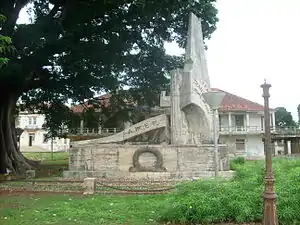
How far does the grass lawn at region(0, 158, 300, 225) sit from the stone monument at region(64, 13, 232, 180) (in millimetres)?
7261

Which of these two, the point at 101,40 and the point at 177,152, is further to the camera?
the point at 101,40

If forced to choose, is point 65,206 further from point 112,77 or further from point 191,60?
point 112,77

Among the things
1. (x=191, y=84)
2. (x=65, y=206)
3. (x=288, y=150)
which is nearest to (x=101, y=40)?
(x=191, y=84)

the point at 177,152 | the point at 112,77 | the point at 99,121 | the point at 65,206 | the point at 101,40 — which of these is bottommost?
the point at 65,206

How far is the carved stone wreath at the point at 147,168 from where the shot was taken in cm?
1931

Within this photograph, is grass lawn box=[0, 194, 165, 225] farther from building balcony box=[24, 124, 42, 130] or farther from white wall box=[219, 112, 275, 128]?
building balcony box=[24, 124, 42, 130]

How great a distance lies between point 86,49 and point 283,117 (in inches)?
2410

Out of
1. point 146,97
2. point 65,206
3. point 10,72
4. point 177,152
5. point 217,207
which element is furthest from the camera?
point 146,97

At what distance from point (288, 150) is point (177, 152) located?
141 feet

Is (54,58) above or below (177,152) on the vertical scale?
above

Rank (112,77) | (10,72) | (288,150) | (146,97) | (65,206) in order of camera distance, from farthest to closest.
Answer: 1. (288,150)
2. (146,97)
3. (112,77)
4. (10,72)
5. (65,206)

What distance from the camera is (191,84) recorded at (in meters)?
19.3

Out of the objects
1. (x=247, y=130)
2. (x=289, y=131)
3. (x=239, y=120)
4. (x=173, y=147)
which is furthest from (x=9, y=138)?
(x=289, y=131)

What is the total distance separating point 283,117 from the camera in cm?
7838
